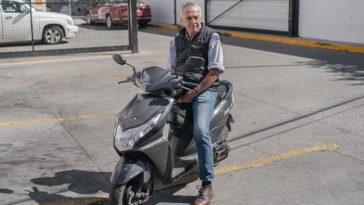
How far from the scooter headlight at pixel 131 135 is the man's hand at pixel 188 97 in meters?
0.45

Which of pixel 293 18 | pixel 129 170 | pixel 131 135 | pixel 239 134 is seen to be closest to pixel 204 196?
pixel 129 170

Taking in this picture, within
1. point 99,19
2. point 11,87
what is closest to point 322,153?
point 11,87

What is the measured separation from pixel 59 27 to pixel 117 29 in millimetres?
1872

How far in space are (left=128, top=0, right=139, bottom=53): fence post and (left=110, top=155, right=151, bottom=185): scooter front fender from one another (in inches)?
413

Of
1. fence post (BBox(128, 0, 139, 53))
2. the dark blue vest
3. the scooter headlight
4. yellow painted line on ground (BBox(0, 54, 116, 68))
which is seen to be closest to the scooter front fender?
the scooter headlight

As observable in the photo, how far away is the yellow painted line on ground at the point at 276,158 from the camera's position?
215 inches

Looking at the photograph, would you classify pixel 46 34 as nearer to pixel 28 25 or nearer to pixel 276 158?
pixel 28 25

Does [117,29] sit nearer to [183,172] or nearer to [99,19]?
[99,19]

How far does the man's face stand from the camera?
14.8ft

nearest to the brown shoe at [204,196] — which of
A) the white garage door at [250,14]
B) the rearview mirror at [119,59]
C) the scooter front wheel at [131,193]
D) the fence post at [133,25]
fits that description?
the scooter front wheel at [131,193]

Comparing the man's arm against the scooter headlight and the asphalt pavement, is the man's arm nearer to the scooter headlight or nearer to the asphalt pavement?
the scooter headlight

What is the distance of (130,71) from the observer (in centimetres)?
1161

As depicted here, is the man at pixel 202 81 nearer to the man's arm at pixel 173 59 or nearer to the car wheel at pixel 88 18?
the man's arm at pixel 173 59

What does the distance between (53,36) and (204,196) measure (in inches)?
526
